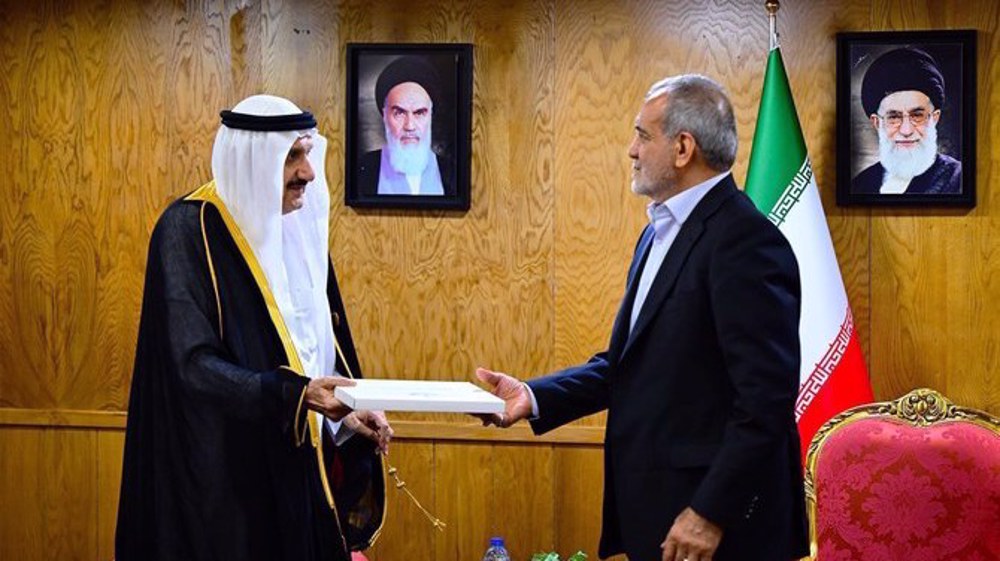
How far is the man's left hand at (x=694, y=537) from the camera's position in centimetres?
264

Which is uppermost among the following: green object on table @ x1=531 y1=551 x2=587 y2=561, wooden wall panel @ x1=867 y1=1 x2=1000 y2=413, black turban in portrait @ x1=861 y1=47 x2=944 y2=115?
black turban in portrait @ x1=861 y1=47 x2=944 y2=115

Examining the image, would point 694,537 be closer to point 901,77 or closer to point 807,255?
point 807,255

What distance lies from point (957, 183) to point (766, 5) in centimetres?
87

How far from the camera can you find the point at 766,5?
179 inches

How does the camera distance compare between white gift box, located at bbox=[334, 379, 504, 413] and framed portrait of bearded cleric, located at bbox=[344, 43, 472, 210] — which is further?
framed portrait of bearded cleric, located at bbox=[344, 43, 472, 210]

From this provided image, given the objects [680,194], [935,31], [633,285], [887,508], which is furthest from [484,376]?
[935,31]

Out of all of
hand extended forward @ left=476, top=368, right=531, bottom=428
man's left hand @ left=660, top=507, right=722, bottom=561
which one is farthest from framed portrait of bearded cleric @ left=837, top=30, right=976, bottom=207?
man's left hand @ left=660, top=507, right=722, bottom=561

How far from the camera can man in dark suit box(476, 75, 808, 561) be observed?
2633 millimetres

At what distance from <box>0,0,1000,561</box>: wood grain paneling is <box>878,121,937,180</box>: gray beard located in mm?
142

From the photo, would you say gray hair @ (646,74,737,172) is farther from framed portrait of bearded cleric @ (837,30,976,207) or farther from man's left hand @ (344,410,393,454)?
framed portrait of bearded cleric @ (837,30,976,207)

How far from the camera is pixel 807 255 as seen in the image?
4.36m

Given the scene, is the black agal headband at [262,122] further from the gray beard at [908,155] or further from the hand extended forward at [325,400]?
the gray beard at [908,155]

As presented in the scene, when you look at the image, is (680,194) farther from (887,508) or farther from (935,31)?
(935,31)

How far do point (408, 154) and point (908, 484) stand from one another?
211 centimetres
